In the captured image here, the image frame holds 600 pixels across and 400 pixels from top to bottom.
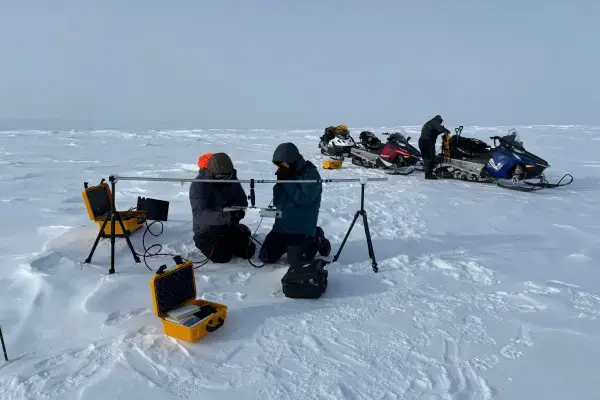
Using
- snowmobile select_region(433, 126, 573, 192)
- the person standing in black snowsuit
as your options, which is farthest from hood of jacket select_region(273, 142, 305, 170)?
the person standing in black snowsuit

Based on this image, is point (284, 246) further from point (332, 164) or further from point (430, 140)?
point (332, 164)

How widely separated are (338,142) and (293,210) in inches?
294

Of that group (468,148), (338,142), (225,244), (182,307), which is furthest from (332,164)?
(182,307)

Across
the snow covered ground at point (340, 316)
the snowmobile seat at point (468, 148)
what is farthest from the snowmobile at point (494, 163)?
the snow covered ground at point (340, 316)

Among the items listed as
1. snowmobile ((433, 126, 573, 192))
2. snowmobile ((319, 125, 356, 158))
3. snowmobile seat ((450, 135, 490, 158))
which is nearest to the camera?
snowmobile ((433, 126, 573, 192))

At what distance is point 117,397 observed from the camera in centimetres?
246

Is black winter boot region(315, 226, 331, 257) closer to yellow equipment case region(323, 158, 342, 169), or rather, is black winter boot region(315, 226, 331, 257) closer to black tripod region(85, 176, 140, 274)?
black tripod region(85, 176, 140, 274)

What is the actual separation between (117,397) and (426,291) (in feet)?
8.30

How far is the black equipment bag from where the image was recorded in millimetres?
3668

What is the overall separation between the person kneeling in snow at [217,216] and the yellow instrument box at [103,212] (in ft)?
3.03

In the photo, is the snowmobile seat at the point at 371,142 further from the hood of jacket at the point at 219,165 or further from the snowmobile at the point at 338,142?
the hood of jacket at the point at 219,165

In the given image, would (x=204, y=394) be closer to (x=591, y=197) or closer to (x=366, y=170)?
(x=591, y=197)

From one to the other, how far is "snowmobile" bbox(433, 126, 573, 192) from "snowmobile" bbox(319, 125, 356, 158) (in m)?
2.76

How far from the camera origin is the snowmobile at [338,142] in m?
11.6
